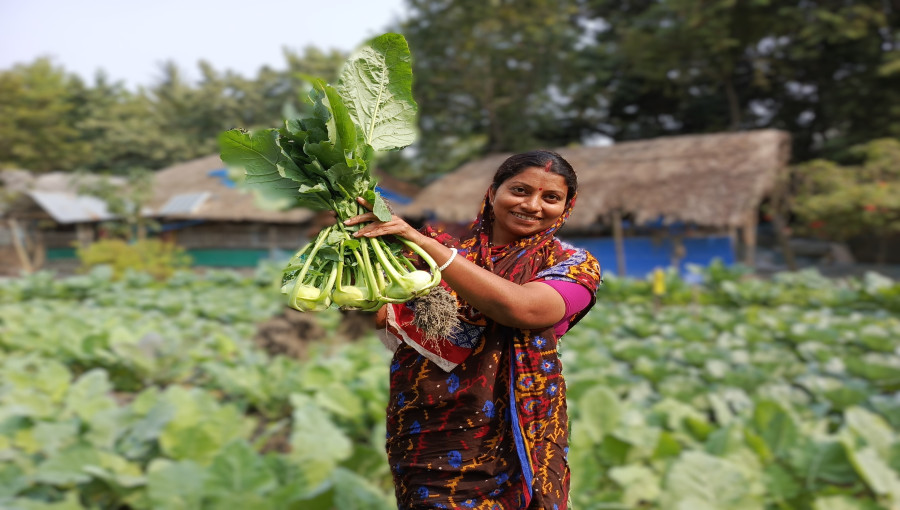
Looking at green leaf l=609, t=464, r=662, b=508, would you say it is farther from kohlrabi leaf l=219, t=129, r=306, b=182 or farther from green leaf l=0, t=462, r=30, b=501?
green leaf l=0, t=462, r=30, b=501

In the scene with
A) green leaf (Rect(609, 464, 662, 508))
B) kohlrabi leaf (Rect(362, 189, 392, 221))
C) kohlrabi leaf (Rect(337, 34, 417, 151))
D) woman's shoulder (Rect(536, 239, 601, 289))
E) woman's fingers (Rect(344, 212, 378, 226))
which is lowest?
green leaf (Rect(609, 464, 662, 508))

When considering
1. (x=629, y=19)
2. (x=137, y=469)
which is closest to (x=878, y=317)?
(x=137, y=469)

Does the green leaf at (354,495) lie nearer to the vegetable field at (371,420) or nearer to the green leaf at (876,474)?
the vegetable field at (371,420)

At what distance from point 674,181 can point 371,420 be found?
10650 millimetres

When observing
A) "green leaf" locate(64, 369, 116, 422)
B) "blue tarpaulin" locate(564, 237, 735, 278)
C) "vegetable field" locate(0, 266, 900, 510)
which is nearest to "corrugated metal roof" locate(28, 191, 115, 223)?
"vegetable field" locate(0, 266, 900, 510)

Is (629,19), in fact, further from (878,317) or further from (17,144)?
(17,144)

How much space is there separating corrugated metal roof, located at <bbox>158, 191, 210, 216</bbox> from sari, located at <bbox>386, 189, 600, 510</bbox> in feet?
61.9

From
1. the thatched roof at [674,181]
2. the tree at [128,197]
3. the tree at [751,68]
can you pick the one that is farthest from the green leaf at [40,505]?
the tree at [751,68]

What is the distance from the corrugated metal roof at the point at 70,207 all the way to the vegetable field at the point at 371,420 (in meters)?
12.3

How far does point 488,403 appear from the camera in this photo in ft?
4.01

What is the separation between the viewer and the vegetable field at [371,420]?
8.73 feet

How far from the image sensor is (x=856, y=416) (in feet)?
11.1

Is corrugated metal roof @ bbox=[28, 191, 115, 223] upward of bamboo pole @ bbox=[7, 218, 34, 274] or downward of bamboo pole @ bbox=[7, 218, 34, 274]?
upward

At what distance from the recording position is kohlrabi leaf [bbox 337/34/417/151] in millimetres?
1088
